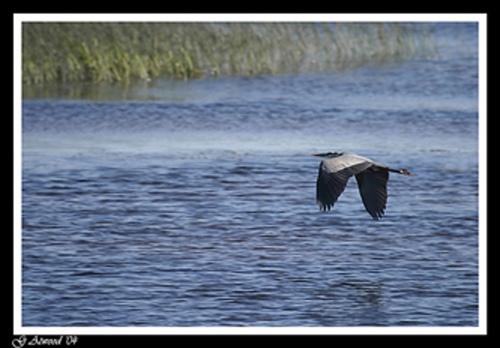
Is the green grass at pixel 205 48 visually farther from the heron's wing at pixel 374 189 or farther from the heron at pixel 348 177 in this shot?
the heron's wing at pixel 374 189

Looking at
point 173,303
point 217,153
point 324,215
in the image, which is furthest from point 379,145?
point 173,303

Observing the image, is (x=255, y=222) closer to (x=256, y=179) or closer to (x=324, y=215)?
(x=324, y=215)

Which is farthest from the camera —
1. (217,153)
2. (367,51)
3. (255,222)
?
(367,51)

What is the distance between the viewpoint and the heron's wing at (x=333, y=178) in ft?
22.4

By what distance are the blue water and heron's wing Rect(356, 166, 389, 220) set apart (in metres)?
0.52

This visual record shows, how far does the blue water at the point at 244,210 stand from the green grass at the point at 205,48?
0.89 m

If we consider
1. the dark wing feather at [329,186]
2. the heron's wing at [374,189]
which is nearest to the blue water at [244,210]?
the heron's wing at [374,189]

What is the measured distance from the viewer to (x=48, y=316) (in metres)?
6.79

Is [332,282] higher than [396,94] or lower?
lower

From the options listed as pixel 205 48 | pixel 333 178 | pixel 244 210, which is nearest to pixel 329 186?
pixel 333 178

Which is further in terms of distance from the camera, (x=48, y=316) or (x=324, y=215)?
(x=324, y=215)

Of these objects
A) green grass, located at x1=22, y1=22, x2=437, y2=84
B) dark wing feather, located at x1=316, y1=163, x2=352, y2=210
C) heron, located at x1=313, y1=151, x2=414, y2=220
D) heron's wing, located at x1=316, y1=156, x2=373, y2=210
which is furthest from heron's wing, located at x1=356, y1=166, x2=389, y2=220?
green grass, located at x1=22, y1=22, x2=437, y2=84

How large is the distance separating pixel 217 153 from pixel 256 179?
5.60ft

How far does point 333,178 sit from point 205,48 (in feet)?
42.5
